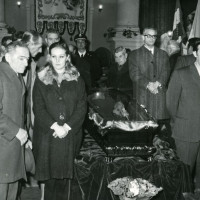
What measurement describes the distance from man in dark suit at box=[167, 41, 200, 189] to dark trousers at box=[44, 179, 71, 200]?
1.16 meters

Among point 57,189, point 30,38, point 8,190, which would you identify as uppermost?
point 30,38

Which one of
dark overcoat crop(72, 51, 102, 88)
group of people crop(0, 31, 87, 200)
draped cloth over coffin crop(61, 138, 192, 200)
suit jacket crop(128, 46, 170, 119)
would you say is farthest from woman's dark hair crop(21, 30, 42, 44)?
dark overcoat crop(72, 51, 102, 88)

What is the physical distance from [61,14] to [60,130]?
28.1 ft

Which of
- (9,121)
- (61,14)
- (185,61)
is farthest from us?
(61,14)

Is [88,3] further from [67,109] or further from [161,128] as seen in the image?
[67,109]

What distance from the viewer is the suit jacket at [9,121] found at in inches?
112

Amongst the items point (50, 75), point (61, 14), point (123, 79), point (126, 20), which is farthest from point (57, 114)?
point (61, 14)

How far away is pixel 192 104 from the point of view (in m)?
3.56

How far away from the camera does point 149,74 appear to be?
479 centimetres

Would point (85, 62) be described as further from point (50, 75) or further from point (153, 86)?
point (50, 75)

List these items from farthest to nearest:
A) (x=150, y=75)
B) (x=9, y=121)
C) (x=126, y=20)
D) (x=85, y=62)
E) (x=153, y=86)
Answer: (x=126, y=20), (x=85, y=62), (x=150, y=75), (x=153, y=86), (x=9, y=121)

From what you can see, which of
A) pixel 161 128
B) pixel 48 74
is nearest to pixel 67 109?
pixel 48 74

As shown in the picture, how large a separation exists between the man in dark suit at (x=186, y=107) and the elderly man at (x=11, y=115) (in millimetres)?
1484

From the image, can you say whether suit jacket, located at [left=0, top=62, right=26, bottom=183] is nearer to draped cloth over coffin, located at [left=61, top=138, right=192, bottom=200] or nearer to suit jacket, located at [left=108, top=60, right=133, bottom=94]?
draped cloth over coffin, located at [left=61, top=138, right=192, bottom=200]
